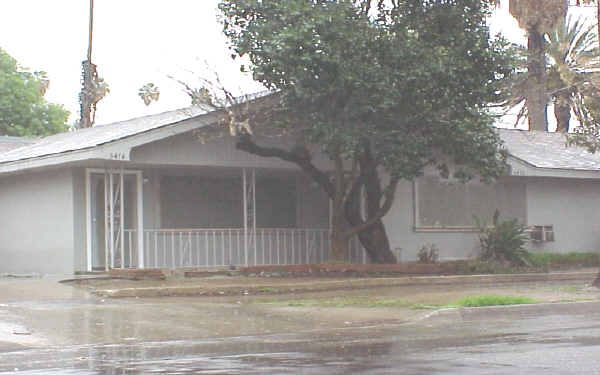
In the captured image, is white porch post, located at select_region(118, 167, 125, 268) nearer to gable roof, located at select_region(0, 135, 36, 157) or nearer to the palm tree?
gable roof, located at select_region(0, 135, 36, 157)

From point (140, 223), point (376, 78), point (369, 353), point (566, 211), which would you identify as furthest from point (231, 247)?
point (369, 353)

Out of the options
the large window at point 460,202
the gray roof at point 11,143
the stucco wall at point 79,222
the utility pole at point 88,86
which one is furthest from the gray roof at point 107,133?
the utility pole at point 88,86

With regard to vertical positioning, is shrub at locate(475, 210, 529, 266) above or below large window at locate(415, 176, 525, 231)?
below

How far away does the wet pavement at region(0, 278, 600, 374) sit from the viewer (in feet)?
28.2

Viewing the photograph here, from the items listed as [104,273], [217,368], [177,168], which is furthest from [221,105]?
[217,368]

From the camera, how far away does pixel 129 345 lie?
10844 mm

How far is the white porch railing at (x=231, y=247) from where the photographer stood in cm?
2136

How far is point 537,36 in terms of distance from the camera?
40.5 m

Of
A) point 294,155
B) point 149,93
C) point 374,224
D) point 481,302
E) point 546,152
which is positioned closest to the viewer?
point 481,302

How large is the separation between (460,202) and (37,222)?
1078 centimetres

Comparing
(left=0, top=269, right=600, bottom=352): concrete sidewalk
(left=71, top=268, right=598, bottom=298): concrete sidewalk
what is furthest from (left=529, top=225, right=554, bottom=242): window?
(left=0, top=269, right=600, bottom=352): concrete sidewalk

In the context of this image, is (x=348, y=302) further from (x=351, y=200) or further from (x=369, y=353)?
(x=351, y=200)

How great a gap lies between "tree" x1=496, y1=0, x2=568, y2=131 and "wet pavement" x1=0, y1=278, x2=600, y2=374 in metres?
21.5

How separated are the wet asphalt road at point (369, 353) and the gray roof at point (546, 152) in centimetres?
1344
